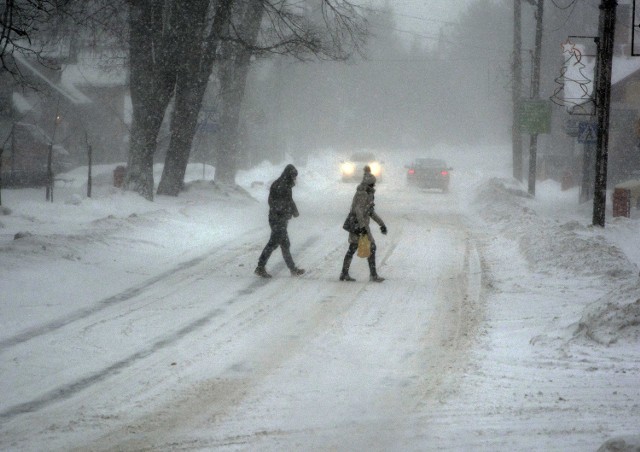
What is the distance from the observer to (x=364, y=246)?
45.3 feet

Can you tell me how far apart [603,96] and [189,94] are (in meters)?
10.9

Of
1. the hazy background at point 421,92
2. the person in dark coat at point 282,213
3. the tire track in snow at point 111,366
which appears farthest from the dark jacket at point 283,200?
the hazy background at point 421,92

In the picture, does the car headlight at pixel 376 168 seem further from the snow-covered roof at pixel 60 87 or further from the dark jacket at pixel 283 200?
the dark jacket at pixel 283 200

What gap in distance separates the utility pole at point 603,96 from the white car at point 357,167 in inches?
1016

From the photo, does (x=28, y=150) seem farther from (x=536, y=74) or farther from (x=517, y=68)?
(x=536, y=74)

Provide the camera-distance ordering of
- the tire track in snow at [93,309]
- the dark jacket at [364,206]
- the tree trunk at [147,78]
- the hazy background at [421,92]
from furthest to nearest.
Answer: the hazy background at [421,92], the tree trunk at [147,78], the dark jacket at [364,206], the tire track in snow at [93,309]

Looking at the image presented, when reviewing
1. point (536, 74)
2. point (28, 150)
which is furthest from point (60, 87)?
point (536, 74)

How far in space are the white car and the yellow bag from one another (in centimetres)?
3045

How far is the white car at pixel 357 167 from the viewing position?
4534cm

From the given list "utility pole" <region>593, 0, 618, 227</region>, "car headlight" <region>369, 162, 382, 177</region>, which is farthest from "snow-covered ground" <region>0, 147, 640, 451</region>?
"car headlight" <region>369, 162, 382, 177</region>

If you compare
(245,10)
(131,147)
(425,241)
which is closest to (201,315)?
(425,241)

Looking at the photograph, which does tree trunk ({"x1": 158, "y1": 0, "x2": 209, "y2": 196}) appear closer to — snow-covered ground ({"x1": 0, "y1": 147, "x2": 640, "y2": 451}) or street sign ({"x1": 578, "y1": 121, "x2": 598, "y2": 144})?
snow-covered ground ({"x1": 0, "y1": 147, "x2": 640, "y2": 451})

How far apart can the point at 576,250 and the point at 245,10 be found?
1773cm

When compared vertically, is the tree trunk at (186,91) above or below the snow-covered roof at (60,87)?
below
